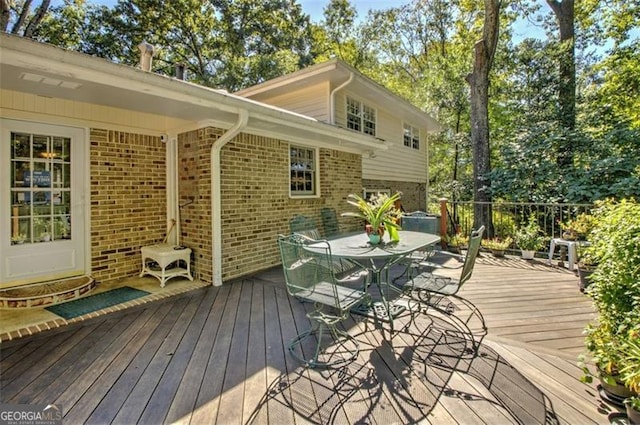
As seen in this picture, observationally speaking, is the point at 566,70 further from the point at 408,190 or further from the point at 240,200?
the point at 240,200

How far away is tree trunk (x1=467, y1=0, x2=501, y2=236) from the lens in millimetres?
8134

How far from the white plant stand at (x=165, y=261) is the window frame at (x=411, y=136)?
27.4ft

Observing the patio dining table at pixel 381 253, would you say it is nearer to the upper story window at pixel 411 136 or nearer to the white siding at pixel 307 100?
the white siding at pixel 307 100

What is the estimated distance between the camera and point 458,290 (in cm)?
322

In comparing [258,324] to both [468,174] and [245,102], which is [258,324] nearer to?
[245,102]

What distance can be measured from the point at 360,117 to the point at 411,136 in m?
3.73

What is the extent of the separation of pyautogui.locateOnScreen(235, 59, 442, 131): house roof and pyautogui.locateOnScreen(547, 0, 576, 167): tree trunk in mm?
4114

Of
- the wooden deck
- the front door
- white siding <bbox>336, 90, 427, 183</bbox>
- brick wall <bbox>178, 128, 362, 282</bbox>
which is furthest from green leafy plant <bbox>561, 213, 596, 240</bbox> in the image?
the front door

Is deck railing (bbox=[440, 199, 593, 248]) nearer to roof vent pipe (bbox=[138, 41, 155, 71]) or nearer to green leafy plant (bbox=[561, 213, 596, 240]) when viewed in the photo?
green leafy plant (bbox=[561, 213, 596, 240])


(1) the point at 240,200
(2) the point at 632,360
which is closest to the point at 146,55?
(1) the point at 240,200

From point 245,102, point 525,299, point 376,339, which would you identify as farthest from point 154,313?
point 525,299

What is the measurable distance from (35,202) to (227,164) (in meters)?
2.33

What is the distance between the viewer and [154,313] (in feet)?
11.1

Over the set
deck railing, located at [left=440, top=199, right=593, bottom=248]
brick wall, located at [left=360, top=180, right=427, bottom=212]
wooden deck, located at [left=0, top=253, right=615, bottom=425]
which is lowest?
wooden deck, located at [left=0, top=253, right=615, bottom=425]
